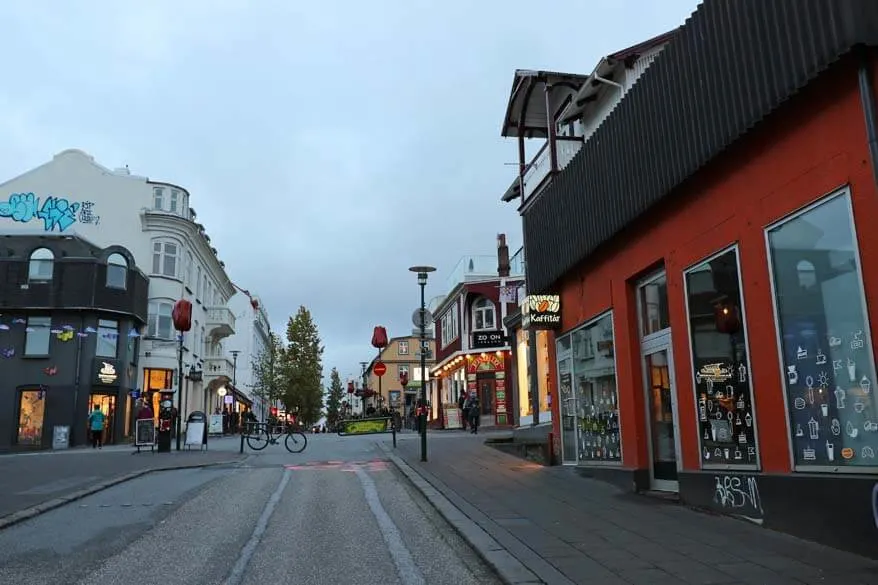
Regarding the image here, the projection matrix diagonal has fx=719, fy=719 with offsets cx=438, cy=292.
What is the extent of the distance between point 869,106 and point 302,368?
60.0 meters

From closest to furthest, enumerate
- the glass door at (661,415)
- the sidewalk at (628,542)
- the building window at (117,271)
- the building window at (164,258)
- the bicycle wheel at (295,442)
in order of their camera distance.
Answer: the sidewalk at (628,542) → the glass door at (661,415) → the bicycle wheel at (295,442) → the building window at (117,271) → the building window at (164,258)

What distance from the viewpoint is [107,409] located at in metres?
33.9

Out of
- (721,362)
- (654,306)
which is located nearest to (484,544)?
(721,362)

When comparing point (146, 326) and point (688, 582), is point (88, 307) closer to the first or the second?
point (146, 326)

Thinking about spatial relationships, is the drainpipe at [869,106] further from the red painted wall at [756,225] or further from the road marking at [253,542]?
the road marking at [253,542]

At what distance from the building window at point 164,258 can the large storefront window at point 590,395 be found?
99.6ft

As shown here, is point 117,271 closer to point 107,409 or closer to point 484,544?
point 107,409

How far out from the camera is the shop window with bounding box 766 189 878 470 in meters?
6.31

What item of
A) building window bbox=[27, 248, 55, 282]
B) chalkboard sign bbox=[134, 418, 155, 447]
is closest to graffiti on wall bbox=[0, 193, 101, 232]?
building window bbox=[27, 248, 55, 282]

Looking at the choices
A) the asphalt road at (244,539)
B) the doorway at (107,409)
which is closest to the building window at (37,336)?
the doorway at (107,409)

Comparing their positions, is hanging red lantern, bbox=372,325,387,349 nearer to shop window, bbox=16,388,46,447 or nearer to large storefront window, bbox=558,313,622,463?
large storefront window, bbox=558,313,622,463

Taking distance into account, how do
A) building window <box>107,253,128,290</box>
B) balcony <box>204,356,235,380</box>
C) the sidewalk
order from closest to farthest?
the sidewalk, building window <box>107,253,128,290</box>, balcony <box>204,356,235,380</box>

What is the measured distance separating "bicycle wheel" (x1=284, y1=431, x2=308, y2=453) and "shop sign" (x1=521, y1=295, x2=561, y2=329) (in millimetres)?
10176

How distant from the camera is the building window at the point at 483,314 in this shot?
40.4 metres
